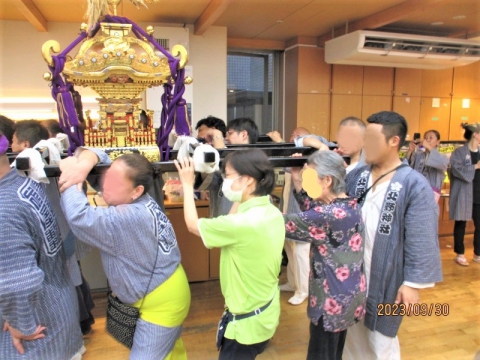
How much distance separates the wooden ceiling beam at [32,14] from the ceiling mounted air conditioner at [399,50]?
377cm

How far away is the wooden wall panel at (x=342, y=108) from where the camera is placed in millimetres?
6297

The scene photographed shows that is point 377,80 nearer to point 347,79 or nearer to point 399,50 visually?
point 347,79

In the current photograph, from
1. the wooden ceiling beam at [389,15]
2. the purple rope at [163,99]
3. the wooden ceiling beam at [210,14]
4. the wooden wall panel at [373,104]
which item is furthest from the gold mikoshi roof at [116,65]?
the wooden wall panel at [373,104]

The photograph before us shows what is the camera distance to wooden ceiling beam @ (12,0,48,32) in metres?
3.80

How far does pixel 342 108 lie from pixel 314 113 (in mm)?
527

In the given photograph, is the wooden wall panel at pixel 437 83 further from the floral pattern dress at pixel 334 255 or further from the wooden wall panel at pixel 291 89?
the floral pattern dress at pixel 334 255

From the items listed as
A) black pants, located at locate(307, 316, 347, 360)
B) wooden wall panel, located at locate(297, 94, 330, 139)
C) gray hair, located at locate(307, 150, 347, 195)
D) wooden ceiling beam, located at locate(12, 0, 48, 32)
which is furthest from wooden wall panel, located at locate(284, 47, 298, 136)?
black pants, located at locate(307, 316, 347, 360)

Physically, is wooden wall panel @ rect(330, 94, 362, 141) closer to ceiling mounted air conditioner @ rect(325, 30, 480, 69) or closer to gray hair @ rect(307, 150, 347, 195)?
ceiling mounted air conditioner @ rect(325, 30, 480, 69)

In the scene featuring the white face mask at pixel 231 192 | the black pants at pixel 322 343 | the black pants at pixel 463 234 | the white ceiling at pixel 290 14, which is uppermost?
the white ceiling at pixel 290 14

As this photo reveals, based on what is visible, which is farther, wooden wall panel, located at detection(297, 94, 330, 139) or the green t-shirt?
wooden wall panel, located at detection(297, 94, 330, 139)

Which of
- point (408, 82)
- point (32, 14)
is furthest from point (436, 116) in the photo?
point (32, 14)

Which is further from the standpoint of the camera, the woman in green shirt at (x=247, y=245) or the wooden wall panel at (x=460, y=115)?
the wooden wall panel at (x=460, y=115)

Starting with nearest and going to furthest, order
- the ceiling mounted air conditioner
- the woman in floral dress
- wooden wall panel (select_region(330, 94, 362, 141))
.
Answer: the woman in floral dress
the ceiling mounted air conditioner
wooden wall panel (select_region(330, 94, 362, 141))

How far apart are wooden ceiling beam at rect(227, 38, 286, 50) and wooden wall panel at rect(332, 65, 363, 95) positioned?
994 millimetres
